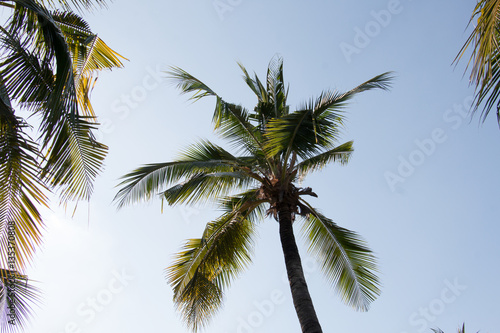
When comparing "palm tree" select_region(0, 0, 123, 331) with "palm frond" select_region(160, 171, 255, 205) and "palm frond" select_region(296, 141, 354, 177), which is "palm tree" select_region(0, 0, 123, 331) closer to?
"palm frond" select_region(160, 171, 255, 205)

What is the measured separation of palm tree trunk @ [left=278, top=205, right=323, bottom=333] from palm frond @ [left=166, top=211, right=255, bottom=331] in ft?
3.38

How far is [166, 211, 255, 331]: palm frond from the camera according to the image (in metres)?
9.88

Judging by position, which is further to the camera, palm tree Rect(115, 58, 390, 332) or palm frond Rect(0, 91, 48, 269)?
palm tree Rect(115, 58, 390, 332)

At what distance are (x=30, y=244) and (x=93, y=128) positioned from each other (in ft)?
5.31

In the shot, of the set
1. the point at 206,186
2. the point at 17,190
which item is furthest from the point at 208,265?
the point at 17,190

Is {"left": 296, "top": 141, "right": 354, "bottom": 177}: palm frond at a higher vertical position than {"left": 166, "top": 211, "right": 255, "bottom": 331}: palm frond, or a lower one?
higher

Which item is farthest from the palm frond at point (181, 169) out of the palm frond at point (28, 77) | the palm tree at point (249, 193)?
the palm frond at point (28, 77)

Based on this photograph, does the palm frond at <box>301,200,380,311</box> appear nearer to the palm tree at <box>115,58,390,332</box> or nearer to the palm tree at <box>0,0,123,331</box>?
the palm tree at <box>115,58,390,332</box>

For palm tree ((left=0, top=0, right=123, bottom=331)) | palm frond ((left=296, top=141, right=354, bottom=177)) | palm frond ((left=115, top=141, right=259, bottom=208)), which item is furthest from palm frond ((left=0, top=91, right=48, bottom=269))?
palm frond ((left=296, top=141, right=354, bottom=177))

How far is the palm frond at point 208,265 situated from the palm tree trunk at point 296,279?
1.03m

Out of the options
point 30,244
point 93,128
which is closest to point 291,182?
point 93,128

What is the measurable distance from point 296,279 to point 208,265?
235cm

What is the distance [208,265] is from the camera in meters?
10.3

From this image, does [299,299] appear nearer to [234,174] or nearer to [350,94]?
[234,174]
